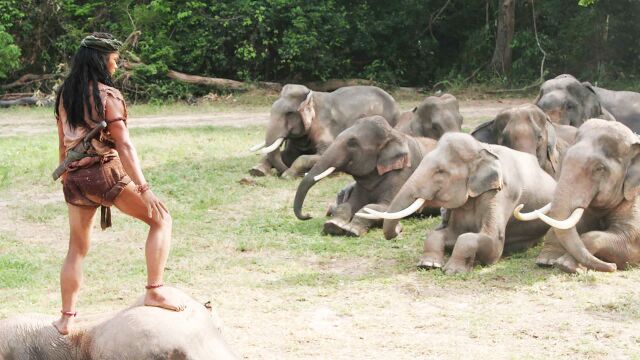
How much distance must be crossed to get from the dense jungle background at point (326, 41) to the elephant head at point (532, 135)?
1269 cm

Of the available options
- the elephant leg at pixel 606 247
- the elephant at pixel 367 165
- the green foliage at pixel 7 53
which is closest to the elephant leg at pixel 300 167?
the elephant at pixel 367 165

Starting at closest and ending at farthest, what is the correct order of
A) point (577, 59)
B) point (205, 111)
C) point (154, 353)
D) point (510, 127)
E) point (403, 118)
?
Result: point (154, 353) → point (510, 127) → point (403, 118) → point (205, 111) → point (577, 59)

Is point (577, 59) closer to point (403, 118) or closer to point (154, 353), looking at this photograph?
point (403, 118)

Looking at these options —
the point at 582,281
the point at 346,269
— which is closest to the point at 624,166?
the point at 582,281

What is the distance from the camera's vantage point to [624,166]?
881cm

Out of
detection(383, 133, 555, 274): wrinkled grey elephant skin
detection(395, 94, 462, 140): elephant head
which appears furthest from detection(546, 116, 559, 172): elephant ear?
detection(395, 94, 462, 140): elephant head

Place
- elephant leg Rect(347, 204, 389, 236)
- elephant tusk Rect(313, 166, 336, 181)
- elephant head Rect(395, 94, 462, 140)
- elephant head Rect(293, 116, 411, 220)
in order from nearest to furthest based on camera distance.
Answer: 1. elephant leg Rect(347, 204, 389, 236)
2. elephant tusk Rect(313, 166, 336, 181)
3. elephant head Rect(293, 116, 411, 220)
4. elephant head Rect(395, 94, 462, 140)

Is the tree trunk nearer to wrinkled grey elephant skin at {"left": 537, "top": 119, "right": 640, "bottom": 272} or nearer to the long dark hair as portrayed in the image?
wrinkled grey elephant skin at {"left": 537, "top": 119, "right": 640, "bottom": 272}

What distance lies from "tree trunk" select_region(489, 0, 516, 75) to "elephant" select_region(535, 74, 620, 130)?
34.2 feet

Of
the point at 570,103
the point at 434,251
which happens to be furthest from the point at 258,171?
the point at 434,251

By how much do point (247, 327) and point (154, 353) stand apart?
2069mm

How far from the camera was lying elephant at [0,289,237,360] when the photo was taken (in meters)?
5.48

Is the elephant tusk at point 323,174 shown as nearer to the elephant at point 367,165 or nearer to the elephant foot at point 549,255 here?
the elephant at point 367,165

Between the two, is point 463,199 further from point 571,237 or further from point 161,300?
point 161,300
